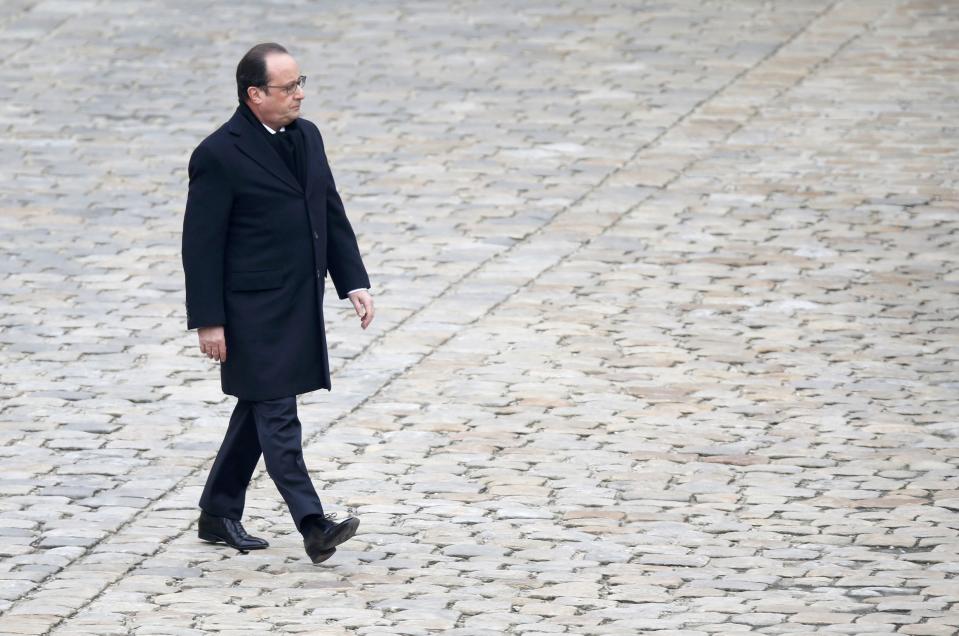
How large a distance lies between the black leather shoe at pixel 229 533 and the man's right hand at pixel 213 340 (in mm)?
670

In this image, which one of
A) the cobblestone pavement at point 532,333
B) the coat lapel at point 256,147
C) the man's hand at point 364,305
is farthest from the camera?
the man's hand at point 364,305

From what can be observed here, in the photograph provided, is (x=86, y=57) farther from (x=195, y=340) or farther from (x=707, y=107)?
(x=195, y=340)

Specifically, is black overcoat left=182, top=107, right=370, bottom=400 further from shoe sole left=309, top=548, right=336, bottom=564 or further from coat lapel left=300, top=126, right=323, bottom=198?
shoe sole left=309, top=548, right=336, bottom=564

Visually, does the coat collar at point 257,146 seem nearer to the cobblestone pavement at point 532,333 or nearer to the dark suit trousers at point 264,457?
the dark suit trousers at point 264,457

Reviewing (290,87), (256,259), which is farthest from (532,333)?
(290,87)

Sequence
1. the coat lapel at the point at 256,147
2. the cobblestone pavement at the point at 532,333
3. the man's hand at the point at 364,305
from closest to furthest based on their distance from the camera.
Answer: the cobblestone pavement at the point at 532,333, the coat lapel at the point at 256,147, the man's hand at the point at 364,305

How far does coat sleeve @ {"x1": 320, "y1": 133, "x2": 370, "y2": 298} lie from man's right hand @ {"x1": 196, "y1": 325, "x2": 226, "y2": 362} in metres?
0.54

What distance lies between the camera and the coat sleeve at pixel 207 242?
6.73 meters

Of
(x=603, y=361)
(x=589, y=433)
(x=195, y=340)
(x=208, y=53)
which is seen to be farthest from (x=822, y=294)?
(x=208, y=53)

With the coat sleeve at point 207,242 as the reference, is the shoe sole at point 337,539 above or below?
below

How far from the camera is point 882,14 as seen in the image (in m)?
18.0

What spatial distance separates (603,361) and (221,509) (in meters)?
2.98

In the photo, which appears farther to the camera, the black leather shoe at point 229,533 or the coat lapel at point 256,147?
the black leather shoe at point 229,533

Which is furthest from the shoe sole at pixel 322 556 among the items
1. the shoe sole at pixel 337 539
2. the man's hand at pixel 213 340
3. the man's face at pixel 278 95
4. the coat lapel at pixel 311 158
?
the man's face at pixel 278 95
